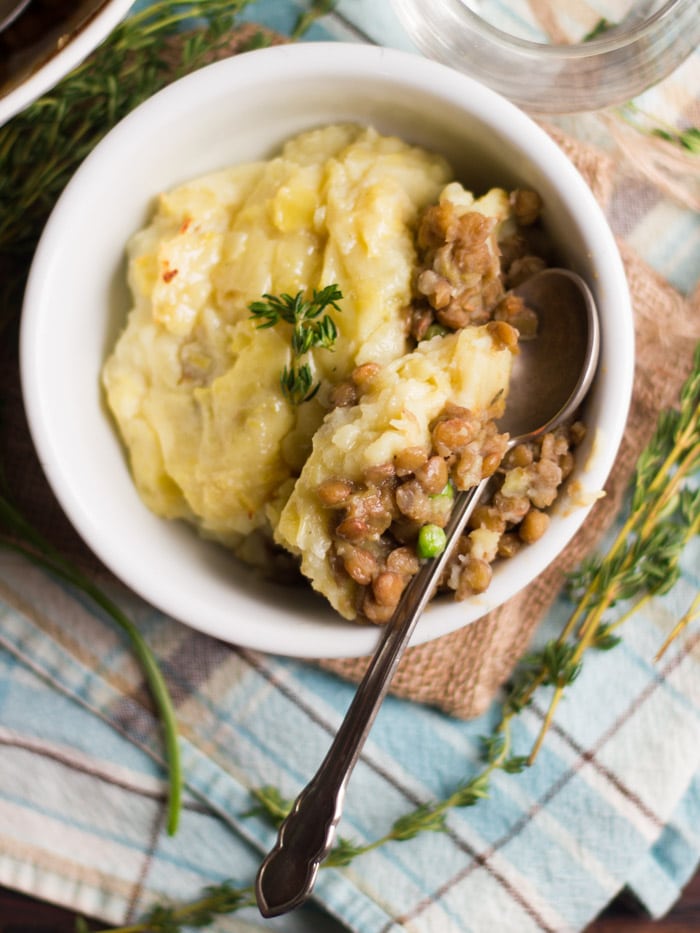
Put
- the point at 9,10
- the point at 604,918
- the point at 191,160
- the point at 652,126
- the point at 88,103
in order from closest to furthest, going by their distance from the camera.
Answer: the point at 9,10 < the point at 191,160 < the point at 88,103 < the point at 652,126 < the point at 604,918

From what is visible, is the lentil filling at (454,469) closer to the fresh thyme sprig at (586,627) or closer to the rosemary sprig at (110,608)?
the fresh thyme sprig at (586,627)

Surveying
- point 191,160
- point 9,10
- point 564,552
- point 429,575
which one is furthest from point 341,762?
point 9,10

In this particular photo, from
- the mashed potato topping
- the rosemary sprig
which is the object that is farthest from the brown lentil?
the rosemary sprig

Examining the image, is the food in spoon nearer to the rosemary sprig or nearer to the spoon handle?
the spoon handle

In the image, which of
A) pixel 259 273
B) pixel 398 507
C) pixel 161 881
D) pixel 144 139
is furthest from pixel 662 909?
pixel 144 139

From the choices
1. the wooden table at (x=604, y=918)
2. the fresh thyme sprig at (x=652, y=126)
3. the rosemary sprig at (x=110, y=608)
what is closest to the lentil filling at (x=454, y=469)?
the fresh thyme sprig at (x=652, y=126)

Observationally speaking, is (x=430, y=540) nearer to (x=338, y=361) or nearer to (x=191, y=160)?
(x=338, y=361)
